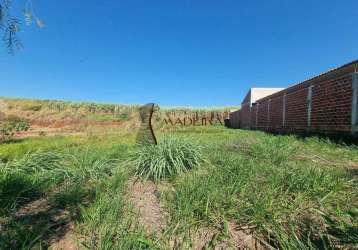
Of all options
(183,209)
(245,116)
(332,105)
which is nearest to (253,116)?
(245,116)

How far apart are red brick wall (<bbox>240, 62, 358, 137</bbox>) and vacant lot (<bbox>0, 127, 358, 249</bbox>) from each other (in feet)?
15.1

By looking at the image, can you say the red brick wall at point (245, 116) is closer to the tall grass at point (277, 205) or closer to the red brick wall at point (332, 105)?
the red brick wall at point (332, 105)

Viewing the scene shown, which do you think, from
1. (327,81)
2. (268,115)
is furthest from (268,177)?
(268,115)

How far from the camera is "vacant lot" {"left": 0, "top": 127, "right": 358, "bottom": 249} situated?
7.12 feet

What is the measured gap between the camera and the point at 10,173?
145 inches

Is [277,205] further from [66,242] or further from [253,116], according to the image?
[253,116]

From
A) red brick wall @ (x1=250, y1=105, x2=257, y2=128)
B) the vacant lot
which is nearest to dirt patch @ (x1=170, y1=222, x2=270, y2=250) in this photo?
the vacant lot

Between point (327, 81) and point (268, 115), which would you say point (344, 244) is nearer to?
point (327, 81)

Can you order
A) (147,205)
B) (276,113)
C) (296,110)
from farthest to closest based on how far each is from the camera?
(276,113) < (296,110) < (147,205)

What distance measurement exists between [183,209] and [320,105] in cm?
828

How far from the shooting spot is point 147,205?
300 cm

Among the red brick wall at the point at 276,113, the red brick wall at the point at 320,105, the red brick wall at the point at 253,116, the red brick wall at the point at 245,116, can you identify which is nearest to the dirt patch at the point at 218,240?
the red brick wall at the point at 320,105

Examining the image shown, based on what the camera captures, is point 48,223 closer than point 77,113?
Yes

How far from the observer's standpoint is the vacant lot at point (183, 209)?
85.4 inches
